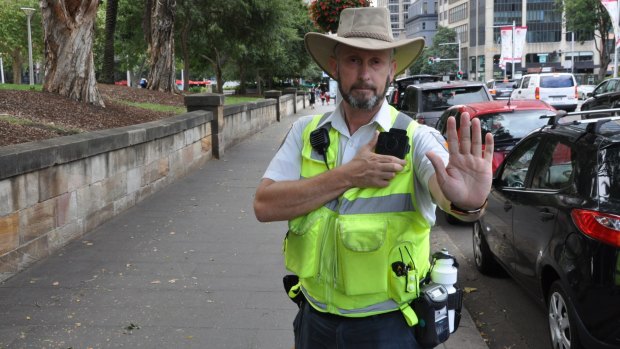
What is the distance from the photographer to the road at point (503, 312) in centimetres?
505

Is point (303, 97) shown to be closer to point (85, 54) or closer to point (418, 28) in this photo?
point (85, 54)

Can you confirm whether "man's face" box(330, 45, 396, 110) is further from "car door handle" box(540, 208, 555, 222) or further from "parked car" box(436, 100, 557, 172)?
"parked car" box(436, 100, 557, 172)

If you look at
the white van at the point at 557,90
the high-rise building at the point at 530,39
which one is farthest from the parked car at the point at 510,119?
the high-rise building at the point at 530,39

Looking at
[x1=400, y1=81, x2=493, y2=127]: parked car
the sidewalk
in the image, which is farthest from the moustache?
[x1=400, y1=81, x2=493, y2=127]: parked car

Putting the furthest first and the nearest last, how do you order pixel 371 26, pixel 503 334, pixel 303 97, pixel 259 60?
pixel 303 97 < pixel 259 60 < pixel 503 334 < pixel 371 26

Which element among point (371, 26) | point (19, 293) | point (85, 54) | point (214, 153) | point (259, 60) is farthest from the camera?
point (259, 60)

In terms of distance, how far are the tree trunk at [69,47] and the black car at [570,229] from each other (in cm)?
848

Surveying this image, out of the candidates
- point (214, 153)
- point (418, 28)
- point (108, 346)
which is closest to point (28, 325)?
point (108, 346)

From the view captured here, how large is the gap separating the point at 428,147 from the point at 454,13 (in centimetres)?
14072

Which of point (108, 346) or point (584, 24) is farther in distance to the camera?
point (584, 24)

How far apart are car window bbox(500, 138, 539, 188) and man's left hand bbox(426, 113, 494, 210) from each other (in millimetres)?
3791

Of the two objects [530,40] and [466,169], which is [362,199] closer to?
[466,169]

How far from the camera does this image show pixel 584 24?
203ft

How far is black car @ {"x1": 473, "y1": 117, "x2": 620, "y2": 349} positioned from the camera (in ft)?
13.0
